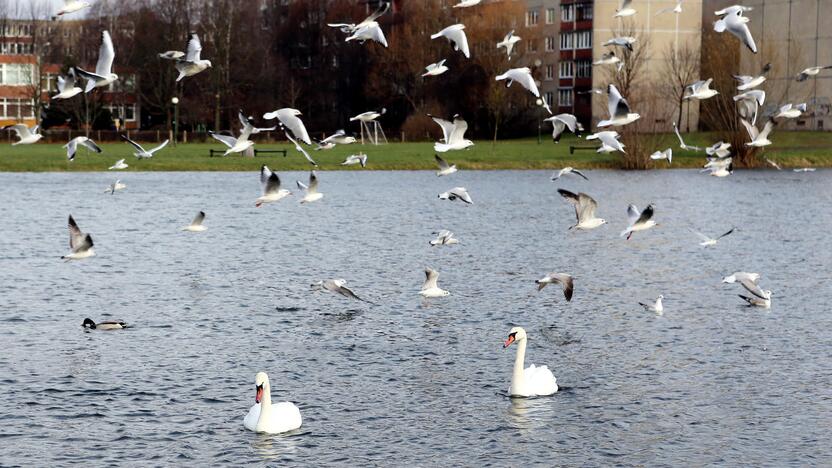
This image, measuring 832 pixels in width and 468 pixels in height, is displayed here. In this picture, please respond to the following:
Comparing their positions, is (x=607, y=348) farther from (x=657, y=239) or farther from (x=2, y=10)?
(x=2, y=10)

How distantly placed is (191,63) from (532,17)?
11658 centimetres

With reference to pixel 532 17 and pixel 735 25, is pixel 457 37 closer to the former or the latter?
pixel 735 25

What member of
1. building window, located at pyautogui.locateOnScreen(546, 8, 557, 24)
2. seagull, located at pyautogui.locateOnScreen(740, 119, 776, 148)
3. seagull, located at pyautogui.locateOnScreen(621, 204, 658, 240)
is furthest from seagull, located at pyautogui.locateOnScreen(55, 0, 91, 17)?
building window, located at pyautogui.locateOnScreen(546, 8, 557, 24)

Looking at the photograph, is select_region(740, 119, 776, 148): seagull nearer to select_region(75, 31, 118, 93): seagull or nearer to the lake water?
the lake water

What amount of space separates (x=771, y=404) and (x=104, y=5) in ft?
441

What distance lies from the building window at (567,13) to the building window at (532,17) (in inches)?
192

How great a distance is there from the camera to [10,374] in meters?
19.3

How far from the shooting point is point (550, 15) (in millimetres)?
135500

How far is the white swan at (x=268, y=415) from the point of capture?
1627cm

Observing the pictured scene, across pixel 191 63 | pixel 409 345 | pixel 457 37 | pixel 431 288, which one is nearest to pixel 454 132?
pixel 457 37

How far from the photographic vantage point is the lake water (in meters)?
16.2

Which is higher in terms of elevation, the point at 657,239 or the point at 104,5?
the point at 104,5

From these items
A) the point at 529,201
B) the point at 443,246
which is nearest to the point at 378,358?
the point at 443,246

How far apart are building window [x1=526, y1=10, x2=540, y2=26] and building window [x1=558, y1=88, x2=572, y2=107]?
328 inches
